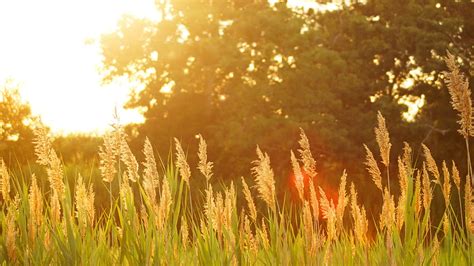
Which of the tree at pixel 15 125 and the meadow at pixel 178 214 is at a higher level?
the tree at pixel 15 125

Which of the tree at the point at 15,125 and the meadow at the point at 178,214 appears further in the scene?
the tree at the point at 15,125

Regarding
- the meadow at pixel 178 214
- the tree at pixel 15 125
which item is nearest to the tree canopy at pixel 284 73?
the tree at pixel 15 125

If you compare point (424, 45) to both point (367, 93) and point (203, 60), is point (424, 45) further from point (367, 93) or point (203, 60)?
point (203, 60)

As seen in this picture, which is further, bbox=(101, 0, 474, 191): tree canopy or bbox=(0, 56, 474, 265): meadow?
bbox=(101, 0, 474, 191): tree canopy

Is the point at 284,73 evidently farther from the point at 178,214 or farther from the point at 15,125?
the point at 178,214

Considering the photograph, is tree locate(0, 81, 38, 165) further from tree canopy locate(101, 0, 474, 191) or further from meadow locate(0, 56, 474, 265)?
meadow locate(0, 56, 474, 265)

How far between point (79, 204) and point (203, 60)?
19.2 m

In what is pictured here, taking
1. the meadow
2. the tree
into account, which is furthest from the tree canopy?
the meadow

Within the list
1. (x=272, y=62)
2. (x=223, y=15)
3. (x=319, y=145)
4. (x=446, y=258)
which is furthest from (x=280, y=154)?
(x=446, y=258)

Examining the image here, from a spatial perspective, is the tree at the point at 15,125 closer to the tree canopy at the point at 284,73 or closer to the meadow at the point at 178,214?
the tree canopy at the point at 284,73

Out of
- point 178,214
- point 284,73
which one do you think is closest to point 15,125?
point 284,73

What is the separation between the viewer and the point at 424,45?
2141 centimetres

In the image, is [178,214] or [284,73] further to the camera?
[284,73]

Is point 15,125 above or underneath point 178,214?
above
